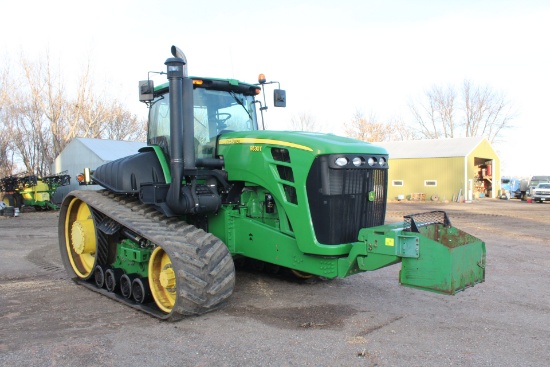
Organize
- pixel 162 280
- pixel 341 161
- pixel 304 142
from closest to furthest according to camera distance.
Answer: pixel 341 161 → pixel 304 142 → pixel 162 280

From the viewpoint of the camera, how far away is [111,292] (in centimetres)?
629

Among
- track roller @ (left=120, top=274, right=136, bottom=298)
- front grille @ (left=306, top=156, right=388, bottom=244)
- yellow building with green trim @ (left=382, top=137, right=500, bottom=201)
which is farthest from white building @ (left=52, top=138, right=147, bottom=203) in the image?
front grille @ (left=306, top=156, right=388, bottom=244)

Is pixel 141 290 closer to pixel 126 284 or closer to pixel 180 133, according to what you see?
pixel 126 284

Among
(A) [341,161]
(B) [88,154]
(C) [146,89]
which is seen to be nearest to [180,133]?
(C) [146,89]

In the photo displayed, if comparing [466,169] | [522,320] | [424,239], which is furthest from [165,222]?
[466,169]

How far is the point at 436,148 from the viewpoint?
35906 mm

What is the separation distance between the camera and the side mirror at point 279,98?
6.80 metres

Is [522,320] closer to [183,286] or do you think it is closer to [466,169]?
[183,286]

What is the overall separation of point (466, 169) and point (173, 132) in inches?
1207

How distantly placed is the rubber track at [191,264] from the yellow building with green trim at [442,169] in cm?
3017

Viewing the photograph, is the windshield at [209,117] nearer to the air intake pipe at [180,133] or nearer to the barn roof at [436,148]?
Answer: the air intake pipe at [180,133]

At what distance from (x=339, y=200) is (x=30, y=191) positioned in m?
20.7

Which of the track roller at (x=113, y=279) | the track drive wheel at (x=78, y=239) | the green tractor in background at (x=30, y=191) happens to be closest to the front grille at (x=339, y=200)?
the track roller at (x=113, y=279)

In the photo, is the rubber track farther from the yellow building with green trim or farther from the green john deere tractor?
the yellow building with green trim
